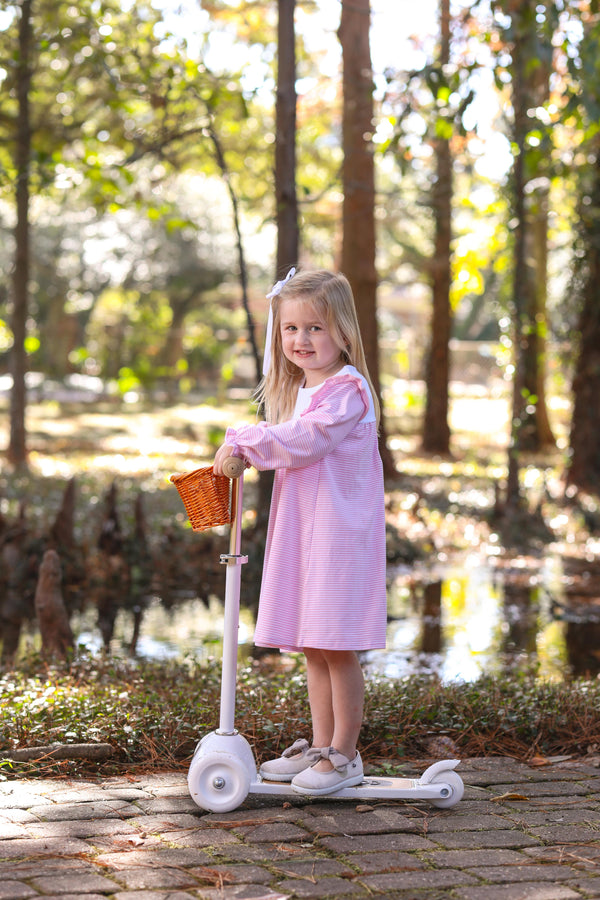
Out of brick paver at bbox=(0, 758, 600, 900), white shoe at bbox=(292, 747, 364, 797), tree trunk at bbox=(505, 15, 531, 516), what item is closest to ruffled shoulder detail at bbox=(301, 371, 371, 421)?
white shoe at bbox=(292, 747, 364, 797)

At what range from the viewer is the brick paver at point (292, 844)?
273cm

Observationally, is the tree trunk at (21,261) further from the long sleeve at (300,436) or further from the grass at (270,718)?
the long sleeve at (300,436)

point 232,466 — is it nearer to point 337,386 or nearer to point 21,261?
point 337,386

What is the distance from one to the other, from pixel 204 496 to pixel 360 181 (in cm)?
908

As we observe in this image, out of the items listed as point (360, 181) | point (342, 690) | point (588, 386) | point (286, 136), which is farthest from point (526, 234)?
point (342, 690)

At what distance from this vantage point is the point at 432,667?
6164 millimetres

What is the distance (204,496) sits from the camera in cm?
340

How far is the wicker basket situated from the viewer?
3.37 m

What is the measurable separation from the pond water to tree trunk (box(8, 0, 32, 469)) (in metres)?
6.04

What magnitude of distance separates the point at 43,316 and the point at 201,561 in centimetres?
2414

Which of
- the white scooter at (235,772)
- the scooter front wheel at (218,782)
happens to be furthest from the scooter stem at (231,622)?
the scooter front wheel at (218,782)

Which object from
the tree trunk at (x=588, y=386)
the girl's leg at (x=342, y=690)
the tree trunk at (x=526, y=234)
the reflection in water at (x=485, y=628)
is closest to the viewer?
the girl's leg at (x=342, y=690)

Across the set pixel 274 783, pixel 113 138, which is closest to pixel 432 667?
pixel 274 783

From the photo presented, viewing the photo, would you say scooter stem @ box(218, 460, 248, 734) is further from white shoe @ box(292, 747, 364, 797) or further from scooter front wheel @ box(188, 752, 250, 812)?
white shoe @ box(292, 747, 364, 797)
